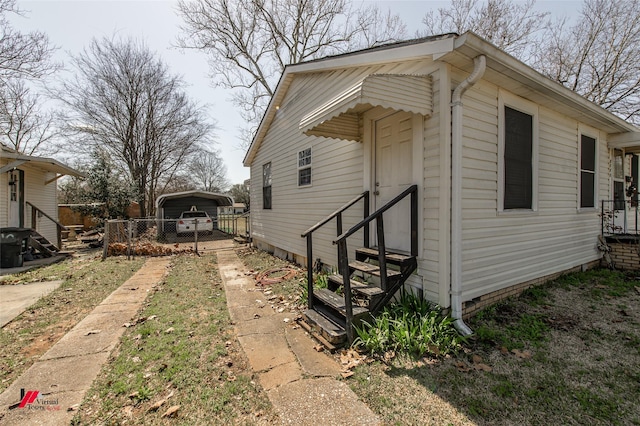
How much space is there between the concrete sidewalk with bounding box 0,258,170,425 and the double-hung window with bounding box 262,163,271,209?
5227 millimetres

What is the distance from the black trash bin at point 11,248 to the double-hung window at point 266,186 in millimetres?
6637

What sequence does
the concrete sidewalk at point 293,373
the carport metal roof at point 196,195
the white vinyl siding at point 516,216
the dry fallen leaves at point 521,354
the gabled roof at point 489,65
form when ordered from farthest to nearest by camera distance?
the carport metal roof at point 196,195 → the white vinyl siding at point 516,216 → the gabled roof at point 489,65 → the dry fallen leaves at point 521,354 → the concrete sidewalk at point 293,373

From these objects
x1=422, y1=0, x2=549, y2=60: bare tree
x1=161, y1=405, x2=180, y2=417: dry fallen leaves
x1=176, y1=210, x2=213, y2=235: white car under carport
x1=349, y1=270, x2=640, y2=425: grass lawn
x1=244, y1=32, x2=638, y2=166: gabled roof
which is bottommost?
x1=161, y1=405, x2=180, y2=417: dry fallen leaves

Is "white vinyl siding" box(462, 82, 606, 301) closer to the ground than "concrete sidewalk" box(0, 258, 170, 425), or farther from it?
farther from it

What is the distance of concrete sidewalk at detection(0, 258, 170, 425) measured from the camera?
2188 millimetres

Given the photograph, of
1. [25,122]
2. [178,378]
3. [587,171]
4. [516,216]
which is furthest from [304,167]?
[25,122]

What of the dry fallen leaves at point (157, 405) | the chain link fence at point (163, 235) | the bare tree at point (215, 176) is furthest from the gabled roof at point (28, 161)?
the bare tree at point (215, 176)

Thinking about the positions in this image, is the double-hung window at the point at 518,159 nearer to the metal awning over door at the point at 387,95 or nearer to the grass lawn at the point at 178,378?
the metal awning over door at the point at 387,95

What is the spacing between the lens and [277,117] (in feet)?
28.0

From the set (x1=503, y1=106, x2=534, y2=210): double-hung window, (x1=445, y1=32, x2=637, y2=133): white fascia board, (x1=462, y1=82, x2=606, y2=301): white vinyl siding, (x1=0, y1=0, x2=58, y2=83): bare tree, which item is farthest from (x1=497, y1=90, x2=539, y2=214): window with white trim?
(x1=0, y1=0, x2=58, y2=83): bare tree

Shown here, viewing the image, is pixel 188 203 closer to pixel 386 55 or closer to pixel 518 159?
pixel 386 55

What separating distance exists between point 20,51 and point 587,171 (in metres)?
17.8

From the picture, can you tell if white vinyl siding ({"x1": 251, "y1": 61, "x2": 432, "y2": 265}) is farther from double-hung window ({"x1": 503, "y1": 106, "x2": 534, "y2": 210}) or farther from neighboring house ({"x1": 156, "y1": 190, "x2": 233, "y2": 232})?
neighboring house ({"x1": 156, "y1": 190, "x2": 233, "y2": 232})

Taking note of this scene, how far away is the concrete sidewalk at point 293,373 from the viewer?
213cm
